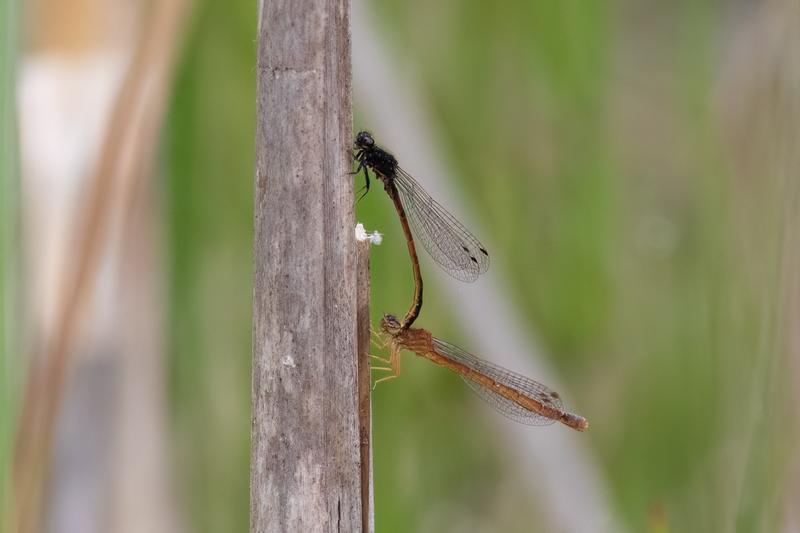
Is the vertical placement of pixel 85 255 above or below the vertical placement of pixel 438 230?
below

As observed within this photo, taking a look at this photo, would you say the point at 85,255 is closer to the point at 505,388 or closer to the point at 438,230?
the point at 438,230

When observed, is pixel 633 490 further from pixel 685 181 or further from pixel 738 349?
pixel 685 181

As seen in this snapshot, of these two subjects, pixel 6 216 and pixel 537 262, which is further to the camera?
pixel 537 262

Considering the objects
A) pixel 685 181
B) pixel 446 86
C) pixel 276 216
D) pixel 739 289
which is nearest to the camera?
pixel 276 216

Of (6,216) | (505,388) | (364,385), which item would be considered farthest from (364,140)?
(6,216)

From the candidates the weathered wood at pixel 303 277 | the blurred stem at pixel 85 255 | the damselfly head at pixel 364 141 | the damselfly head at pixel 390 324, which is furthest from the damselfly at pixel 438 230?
the weathered wood at pixel 303 277

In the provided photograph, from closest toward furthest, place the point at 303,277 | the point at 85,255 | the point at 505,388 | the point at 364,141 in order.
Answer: the point at 303,277
the point at 85,255
the point at 364,141
the point at 505,388

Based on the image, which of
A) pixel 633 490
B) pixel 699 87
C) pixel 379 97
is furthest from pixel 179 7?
pixel 633 490
